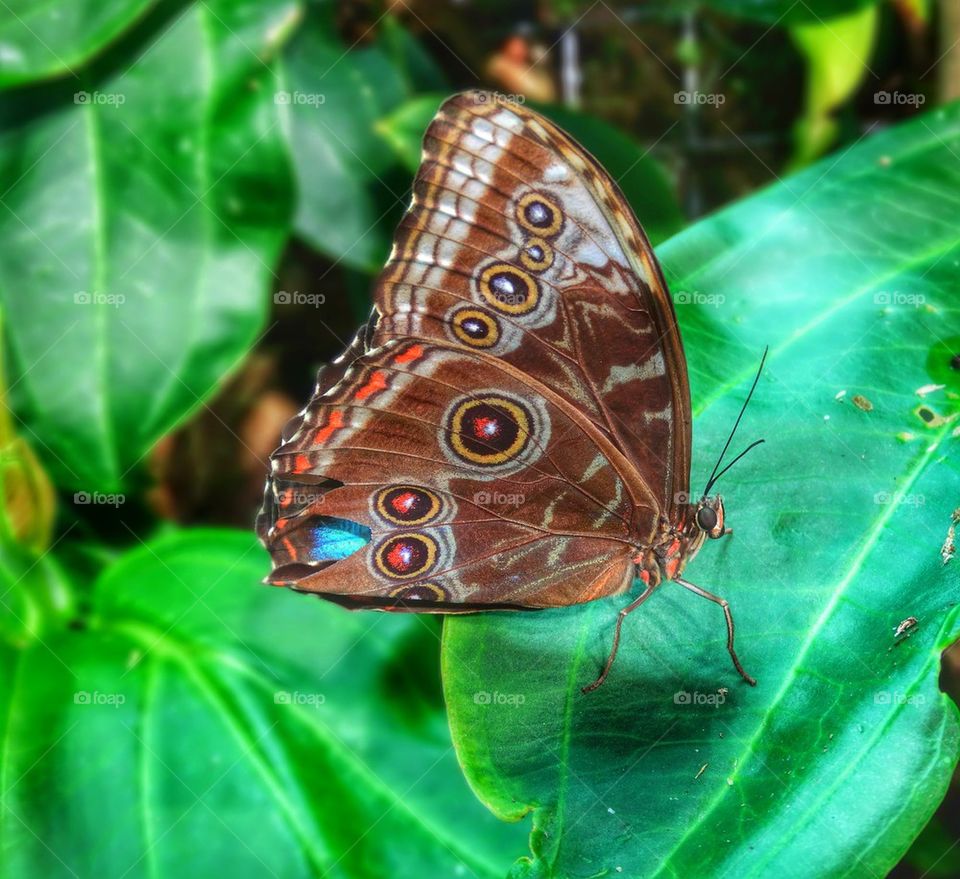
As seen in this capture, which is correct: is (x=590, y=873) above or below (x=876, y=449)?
below

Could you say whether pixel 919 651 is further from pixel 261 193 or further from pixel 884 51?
pixel 884 51

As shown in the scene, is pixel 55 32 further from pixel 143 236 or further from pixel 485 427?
pixel 485 427

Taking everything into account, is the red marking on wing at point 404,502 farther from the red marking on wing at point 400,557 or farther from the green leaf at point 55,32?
the green leaf at point 55,32

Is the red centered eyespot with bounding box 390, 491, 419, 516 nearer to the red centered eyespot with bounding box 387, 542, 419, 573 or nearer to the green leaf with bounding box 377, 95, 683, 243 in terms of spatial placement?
the red centered eyespot with bounding box 387, 542, 419, 573

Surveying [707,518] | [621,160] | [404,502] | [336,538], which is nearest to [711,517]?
[707,518]

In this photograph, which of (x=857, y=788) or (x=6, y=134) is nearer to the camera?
(x=857, y=788)

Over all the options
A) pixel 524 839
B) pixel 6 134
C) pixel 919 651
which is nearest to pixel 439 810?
pixel 524 839

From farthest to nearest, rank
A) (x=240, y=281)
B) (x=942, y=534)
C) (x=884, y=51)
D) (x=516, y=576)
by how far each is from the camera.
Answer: (x=884, y=51), (x=240, y=281), (x=516, y=576), (x=942, y=534)
